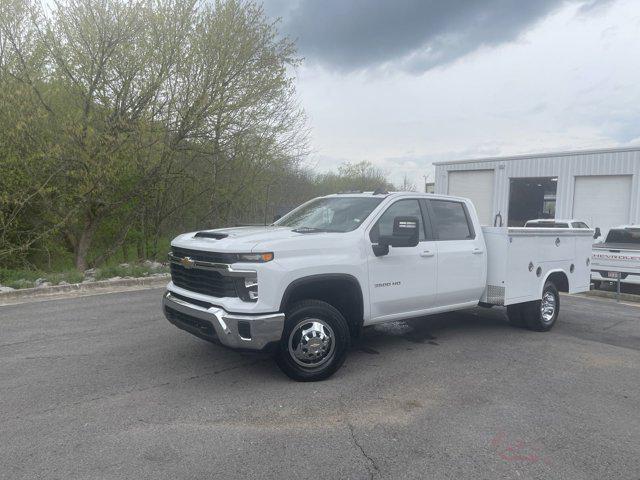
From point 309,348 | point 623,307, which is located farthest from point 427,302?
point 623,307

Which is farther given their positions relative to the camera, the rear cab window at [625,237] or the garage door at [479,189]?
the garage door at [479,189]

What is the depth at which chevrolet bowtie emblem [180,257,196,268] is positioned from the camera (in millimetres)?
4672

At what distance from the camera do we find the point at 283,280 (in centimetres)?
431

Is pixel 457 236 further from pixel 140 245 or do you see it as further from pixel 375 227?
pixel 140 245

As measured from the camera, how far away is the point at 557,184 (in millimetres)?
23531

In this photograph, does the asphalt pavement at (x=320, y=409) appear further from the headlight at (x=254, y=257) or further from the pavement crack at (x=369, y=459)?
the headlight at (x=254, y=257)

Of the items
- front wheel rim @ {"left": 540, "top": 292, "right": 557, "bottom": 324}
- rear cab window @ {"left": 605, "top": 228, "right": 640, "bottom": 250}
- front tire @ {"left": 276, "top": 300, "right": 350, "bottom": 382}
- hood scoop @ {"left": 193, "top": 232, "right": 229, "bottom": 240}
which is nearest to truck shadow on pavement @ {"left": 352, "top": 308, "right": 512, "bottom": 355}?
front wheel rim @ {"left": 540, "top": 292, "right": 557, "bottom": 324}

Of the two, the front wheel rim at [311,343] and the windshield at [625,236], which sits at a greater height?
the windshield at [625,236]

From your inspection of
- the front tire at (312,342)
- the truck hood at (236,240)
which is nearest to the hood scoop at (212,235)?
the truck hood at (236,240)

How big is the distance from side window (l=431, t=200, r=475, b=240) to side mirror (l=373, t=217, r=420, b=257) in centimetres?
111

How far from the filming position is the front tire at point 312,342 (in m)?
4.47

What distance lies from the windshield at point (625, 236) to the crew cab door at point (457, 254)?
7.30m

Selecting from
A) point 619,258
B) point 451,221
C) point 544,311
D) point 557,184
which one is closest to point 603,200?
point 557,184

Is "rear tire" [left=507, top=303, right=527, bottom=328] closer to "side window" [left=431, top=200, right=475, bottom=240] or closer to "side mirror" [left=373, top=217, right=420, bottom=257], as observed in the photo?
"side window" [left=431, top=200, right=475, bottom=240]
